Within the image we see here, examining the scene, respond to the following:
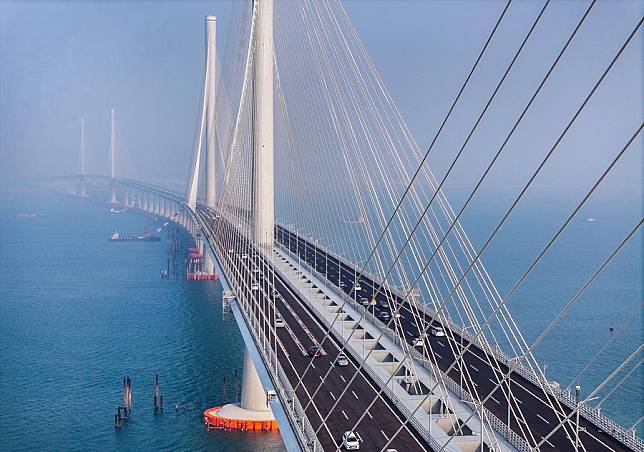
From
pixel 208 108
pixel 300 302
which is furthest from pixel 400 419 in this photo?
pixel 208 108

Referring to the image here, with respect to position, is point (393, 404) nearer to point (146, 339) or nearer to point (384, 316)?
point (384, 316)

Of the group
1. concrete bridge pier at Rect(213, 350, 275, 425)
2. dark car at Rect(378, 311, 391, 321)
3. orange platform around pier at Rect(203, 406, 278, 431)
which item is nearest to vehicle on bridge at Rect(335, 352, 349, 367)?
dark car at Rect(378, 311, 391, 321)

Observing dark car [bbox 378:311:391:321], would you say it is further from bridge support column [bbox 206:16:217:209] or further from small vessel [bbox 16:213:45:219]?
small vessel [bbox 16:213:45:219]

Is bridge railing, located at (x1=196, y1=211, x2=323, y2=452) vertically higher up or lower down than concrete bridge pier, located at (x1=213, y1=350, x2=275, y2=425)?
higher up

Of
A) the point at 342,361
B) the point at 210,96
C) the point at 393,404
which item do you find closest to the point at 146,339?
the point at 342,361

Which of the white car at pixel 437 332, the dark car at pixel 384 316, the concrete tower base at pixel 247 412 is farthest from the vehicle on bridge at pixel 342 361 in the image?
the concrete tower base at pixel 247 412

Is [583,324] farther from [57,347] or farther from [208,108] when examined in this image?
[208,108]
